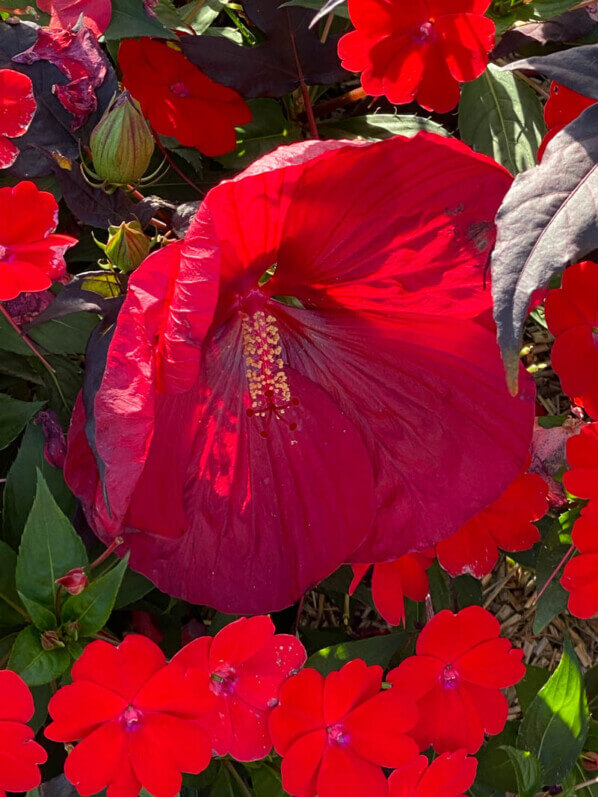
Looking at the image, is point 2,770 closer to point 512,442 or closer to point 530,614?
point 512,442

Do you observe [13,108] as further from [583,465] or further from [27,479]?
[583,465]

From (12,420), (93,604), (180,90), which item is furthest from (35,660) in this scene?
(180,90)

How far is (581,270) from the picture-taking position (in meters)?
0.80

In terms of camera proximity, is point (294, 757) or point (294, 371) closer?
point (294, 757)

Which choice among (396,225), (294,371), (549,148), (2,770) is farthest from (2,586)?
(549,148)

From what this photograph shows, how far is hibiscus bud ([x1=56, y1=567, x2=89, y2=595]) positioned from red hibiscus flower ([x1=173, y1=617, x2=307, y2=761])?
82mm

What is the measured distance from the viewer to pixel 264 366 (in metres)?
0.82

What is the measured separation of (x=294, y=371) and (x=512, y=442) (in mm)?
194

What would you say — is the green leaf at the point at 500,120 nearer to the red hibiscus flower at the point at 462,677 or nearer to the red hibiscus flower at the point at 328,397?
the red hibiscus flower at the point at 328,397

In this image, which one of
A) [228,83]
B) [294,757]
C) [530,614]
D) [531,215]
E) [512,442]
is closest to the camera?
[531,215]

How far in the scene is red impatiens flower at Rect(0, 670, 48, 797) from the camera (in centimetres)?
62

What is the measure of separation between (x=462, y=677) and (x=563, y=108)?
0.45 m

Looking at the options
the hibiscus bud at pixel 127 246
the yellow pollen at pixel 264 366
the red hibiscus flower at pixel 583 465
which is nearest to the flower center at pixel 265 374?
the yellow pollen at pixel 264 366

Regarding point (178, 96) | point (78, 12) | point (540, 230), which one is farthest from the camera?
point (178, 96)
